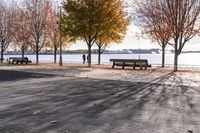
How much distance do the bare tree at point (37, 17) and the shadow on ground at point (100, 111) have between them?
3496cm

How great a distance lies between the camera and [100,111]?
1054 centimetres

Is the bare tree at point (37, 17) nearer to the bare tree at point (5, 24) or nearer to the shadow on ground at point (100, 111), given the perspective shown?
the bare tree at point (5, 24)

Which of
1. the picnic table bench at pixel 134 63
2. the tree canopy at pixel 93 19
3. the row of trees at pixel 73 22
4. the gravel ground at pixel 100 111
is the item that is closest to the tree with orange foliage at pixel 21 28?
the row of trees at pixel 73 22

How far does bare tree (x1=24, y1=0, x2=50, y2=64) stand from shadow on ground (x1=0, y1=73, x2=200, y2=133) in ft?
115

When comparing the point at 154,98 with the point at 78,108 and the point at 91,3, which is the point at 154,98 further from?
the point at 91,3

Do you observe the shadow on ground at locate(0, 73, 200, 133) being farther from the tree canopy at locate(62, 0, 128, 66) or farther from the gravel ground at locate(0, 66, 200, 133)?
the tree canopy at locate(62, 0, 128, 66)

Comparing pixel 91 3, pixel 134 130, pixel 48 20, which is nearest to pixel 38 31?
pixel 48 20

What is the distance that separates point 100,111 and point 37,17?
132 ft

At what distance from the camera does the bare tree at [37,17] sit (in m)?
49.3

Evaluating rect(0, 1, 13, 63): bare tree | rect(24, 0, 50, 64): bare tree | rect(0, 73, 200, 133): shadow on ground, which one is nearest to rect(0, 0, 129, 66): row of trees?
rect(24, 0, 50, 64): bare tree

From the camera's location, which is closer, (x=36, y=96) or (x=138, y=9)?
(x=36, y=96)

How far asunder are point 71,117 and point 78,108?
1450 mm

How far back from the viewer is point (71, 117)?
31.6 feet

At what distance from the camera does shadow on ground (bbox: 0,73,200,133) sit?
331 inches
